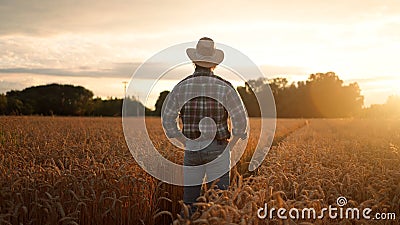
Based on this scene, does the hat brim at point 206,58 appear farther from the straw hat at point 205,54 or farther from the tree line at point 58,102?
the tree line at point 58,102

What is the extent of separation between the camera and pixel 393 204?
4.65 meters

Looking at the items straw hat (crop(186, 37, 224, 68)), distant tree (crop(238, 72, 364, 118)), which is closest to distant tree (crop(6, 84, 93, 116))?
distant tree (crop(238, 72, 364, 118))

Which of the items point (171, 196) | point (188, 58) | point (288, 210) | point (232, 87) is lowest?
point (171, 196)

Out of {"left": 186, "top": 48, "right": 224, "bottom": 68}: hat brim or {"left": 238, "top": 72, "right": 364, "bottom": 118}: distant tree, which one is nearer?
{"left": 186, "top": 48, "right": 224, "bottom": 68}: hat brim

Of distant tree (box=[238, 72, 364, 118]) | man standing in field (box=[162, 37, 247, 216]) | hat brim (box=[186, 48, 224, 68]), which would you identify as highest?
distant tree (box=[238, 72, 364, 118])

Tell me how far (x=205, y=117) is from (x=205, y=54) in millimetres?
797

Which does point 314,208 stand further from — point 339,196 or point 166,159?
point 166,159

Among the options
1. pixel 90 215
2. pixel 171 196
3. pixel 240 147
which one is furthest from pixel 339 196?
pixel 240 147

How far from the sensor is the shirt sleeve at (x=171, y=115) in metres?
5.53

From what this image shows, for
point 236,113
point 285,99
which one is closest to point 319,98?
point 285,99

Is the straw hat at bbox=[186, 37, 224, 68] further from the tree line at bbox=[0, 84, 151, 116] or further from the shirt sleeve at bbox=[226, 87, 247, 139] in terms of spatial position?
the tree line at bbox=[0, 84, 151, 116]

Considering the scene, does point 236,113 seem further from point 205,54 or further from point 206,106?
point 205,54

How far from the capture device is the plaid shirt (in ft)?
17.5

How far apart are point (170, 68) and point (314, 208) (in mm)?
2983
